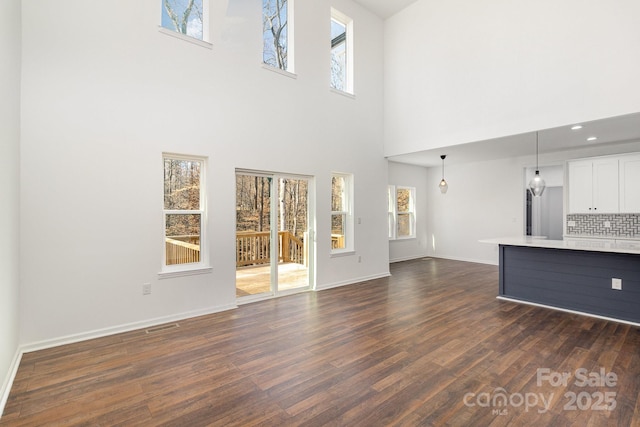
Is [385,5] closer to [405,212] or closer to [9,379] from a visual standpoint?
[405,212]

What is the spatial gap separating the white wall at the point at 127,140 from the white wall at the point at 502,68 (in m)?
2.12

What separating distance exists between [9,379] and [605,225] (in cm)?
868

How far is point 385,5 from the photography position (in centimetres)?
613

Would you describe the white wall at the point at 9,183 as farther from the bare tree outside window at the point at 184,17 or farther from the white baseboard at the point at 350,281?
the white baseboard at the point at 350,281

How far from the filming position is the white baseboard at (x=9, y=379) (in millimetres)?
2178

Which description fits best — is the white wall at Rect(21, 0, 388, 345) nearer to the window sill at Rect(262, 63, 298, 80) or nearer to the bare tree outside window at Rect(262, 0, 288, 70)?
the window sill at Rect(262, 63, 298, 80)

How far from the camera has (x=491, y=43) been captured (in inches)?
197

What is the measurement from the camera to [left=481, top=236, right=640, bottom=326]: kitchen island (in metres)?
3.80

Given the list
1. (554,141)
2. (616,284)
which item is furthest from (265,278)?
(554,141)

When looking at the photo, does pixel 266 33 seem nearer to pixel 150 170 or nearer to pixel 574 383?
pixel 150 170

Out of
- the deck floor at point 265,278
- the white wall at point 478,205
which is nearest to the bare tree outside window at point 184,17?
the deck floor at point 265,278

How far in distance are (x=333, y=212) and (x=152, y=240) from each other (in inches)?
118

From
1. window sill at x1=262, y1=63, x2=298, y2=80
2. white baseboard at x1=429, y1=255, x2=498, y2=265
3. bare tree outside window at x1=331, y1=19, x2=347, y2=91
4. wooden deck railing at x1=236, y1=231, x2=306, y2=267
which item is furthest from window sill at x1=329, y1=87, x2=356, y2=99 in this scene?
white baseboard at x1=429, y1=255, x2=498, y2=265

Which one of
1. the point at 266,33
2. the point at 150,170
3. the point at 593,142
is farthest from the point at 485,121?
the point at 150,170
